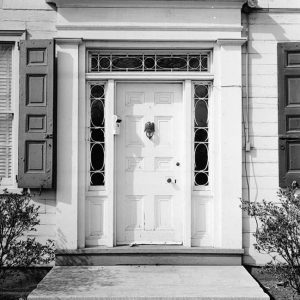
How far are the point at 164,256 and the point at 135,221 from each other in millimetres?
602

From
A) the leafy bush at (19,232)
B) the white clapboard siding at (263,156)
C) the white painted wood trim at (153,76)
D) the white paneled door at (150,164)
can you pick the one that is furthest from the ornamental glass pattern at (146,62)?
the leafy bush at (19,232)

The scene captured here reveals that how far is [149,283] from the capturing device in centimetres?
555

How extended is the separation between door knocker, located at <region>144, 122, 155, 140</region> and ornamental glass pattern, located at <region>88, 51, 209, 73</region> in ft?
2.37

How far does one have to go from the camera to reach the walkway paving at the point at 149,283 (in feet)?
16.8

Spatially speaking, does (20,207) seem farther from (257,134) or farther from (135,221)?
(257,134)

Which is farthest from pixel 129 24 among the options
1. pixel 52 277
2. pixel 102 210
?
pixel 52 277

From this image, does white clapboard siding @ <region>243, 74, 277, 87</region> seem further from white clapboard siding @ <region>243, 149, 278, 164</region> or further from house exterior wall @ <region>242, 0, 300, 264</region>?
white clapboard siding @ <region>243, 149, 278, 164</region>

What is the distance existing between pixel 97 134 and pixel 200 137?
4.41 feet

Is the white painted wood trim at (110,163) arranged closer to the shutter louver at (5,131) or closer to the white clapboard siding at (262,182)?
the shutter louver at (5,131)

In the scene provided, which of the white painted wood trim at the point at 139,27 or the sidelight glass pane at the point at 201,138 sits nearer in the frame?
the white painted wood trim at the point at 139,27

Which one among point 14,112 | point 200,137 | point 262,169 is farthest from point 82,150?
point 262,169

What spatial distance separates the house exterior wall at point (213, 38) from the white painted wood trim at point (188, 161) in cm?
41

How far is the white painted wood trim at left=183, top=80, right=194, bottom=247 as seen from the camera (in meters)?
6.44

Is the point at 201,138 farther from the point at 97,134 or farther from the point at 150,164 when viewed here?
the point at 97,134
